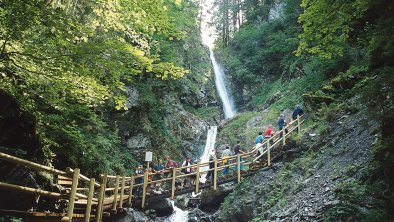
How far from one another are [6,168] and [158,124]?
13051 millimetres

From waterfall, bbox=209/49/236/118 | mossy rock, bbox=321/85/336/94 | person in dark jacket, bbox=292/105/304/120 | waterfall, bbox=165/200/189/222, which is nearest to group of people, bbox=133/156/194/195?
waterfall, bbox=165/200/189/222

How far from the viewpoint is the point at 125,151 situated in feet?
59.0

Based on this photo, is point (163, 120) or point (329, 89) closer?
point (329, 89)

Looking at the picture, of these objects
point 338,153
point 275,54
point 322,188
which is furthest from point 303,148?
point 275,54

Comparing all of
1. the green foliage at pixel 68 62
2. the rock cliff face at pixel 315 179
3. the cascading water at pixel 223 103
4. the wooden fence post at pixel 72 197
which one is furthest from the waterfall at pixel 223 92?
the wooden fence post at pixel 72 197

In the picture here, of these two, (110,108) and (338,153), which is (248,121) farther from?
(338,153)

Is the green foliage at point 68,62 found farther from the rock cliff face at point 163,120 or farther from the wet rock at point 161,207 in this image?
the rock cliff face at point 163,120

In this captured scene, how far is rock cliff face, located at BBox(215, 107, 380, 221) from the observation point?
732 centimetres

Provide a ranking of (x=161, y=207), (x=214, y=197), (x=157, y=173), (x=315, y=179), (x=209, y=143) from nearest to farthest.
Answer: (x=315, y=179)
(x=157, y=173)
(x=161, y=207)
(x=214, y=197)
(x=209, y=143)

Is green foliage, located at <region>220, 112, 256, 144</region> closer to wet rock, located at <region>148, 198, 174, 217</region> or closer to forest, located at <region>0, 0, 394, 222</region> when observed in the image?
forest, located at <region>0, 0, 394, 222</region>

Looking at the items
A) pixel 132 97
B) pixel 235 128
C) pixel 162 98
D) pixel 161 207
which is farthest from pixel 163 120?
pixel 161 207

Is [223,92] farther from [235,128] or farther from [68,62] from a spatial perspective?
[68,62]

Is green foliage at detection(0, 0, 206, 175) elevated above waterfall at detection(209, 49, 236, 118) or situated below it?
below

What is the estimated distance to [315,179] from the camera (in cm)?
930
